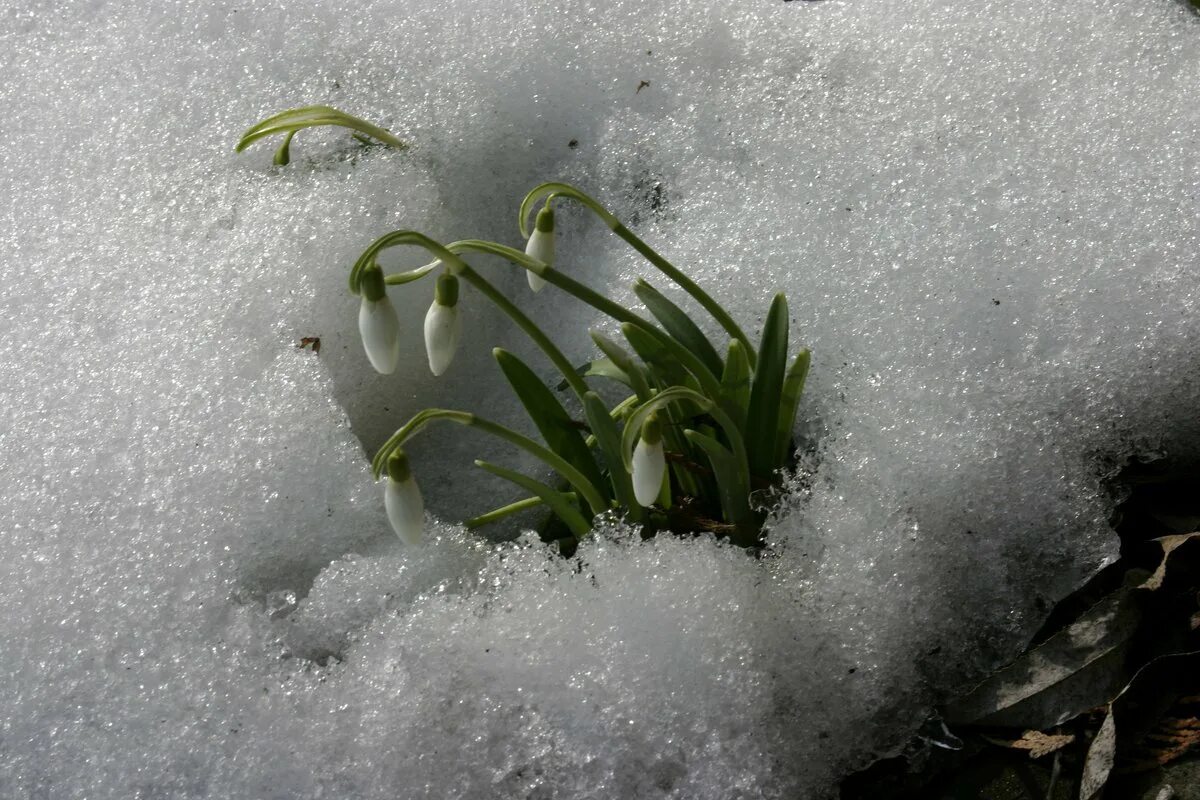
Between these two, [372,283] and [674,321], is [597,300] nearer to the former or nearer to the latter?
[674,321]

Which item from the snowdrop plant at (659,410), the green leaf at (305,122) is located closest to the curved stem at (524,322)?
the snowdrop plant at (659,410)

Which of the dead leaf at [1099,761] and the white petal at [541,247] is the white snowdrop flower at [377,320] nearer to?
the white petal at [541,247]

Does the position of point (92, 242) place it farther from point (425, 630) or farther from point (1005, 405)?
point (1005, 405)

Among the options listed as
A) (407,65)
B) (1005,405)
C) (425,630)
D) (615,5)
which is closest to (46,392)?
(425,630)

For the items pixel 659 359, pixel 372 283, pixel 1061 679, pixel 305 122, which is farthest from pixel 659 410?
pixel 305 122

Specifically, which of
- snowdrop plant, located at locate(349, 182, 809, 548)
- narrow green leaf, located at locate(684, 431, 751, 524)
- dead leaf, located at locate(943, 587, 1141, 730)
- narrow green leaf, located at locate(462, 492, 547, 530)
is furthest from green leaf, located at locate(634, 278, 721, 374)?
dead leaf, located at locate(943, 587, 1141, 730)

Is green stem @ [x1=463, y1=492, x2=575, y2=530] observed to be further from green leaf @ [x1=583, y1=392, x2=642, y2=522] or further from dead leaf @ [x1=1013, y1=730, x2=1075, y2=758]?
dead leaf @ [x1=1013, y1=730, x2=1075, y2=758]
